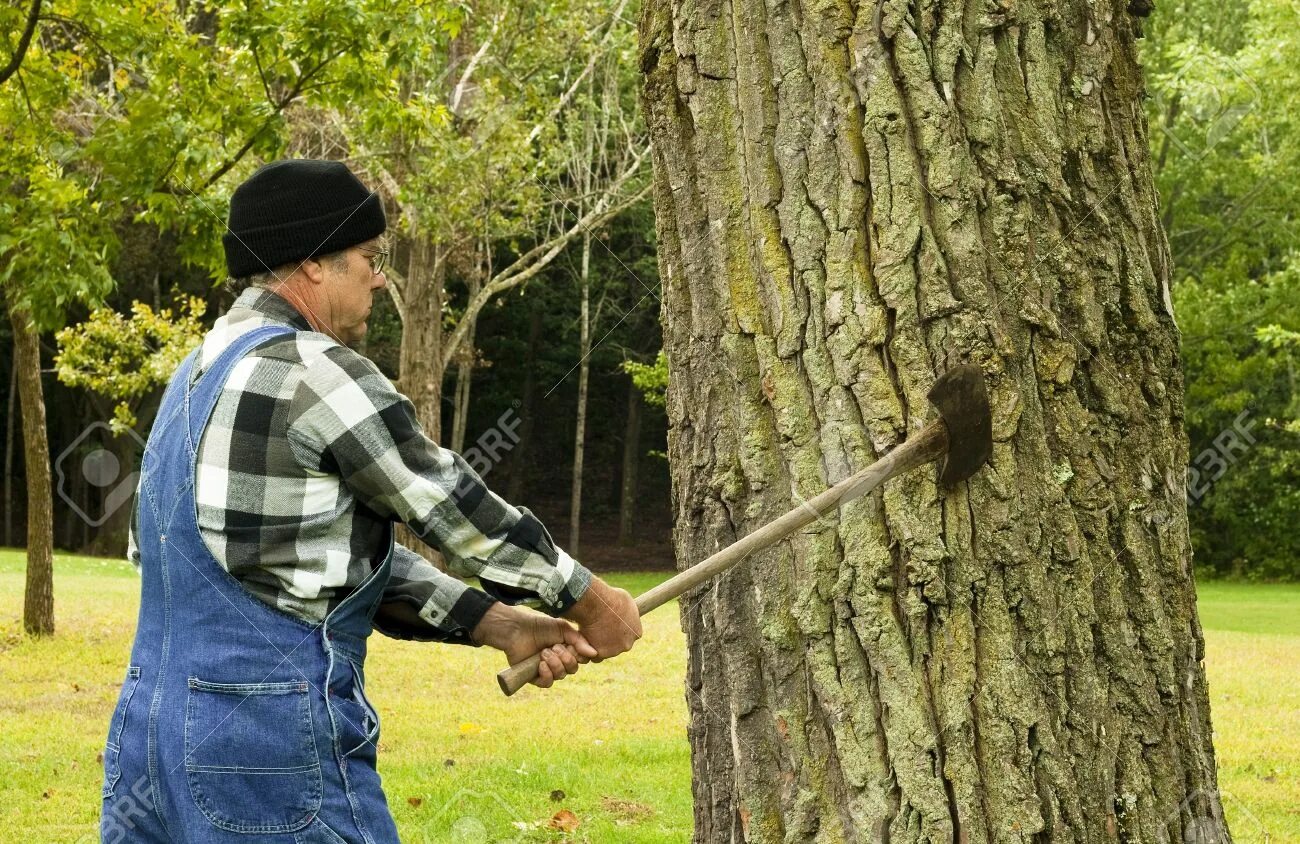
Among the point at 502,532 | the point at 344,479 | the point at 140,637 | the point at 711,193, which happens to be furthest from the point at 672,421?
the point at 140,637

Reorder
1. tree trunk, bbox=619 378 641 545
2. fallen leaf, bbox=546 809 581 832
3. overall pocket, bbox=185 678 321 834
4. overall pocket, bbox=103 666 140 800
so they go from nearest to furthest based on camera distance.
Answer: overall pocket, bbox=185 678 321 834, overall pocket, bbox=103 666 140 800, fallen leaf, bbox=546 809 581 832, tree trunk, bbox=619 378 641 545

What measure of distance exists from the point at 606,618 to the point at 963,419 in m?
0.81

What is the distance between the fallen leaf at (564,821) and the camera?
537cm

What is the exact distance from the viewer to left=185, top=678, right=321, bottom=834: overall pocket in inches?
87.3

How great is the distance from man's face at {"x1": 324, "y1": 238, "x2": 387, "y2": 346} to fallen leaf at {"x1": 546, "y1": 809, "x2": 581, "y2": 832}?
3341 millimetres

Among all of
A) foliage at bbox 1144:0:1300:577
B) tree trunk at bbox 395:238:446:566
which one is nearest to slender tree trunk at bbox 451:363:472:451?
tree trunk at bbox 395:238:446:566

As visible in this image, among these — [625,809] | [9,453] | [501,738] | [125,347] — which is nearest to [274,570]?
[625,809]

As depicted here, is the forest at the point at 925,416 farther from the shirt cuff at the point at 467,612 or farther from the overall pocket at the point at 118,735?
the overall pocket at the point at 118,735

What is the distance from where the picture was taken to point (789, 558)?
9.09 feet

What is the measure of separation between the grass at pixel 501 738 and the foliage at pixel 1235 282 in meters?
14.5

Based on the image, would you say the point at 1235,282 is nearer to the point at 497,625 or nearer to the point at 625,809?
the point at 625,809

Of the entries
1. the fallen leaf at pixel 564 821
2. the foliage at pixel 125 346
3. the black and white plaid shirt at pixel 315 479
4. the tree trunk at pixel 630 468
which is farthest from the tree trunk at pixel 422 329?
the black and white plaid shirt at pixel 315 479

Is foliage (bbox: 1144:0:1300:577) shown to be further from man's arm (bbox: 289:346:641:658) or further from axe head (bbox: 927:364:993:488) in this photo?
man's arm (bbox: 289:346:641:658)

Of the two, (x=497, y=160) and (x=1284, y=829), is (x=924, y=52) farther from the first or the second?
(x=497, y=160)
